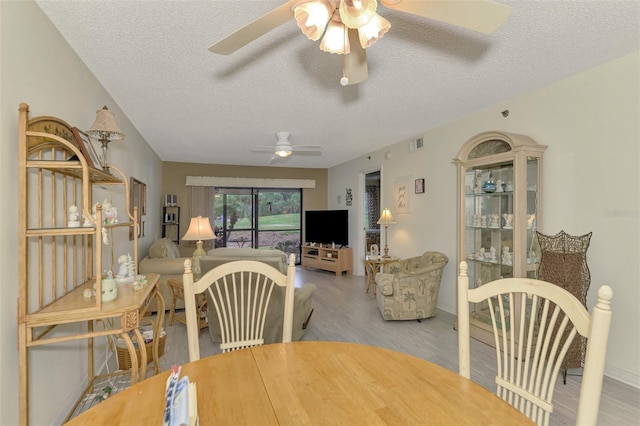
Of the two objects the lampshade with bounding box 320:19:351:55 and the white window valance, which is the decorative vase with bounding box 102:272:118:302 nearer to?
the lampshade with bounding box 320:19:351:55

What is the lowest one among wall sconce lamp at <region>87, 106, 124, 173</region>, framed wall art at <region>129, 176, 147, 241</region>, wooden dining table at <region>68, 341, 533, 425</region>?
wooden dining table at <region>68, 341, 533, 425</region>

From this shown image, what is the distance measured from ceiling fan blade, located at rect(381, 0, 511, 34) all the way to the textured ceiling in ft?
1.88

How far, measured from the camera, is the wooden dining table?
0.87m

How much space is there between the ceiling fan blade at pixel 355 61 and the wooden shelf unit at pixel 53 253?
1.44 m

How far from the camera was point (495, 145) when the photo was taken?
3.15 m

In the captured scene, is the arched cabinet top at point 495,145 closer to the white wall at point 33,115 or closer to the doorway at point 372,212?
the white wall at point 33,115

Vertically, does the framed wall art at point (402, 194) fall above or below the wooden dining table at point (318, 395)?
above

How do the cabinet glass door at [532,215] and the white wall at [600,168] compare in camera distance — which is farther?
the cabinet glass door at [532,215]

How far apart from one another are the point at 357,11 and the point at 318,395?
55.3 inches

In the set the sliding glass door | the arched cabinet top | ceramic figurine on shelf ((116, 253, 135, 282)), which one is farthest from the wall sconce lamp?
the sliding glass door

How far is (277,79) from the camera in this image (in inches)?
105

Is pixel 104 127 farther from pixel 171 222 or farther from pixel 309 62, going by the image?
pixel 171 222

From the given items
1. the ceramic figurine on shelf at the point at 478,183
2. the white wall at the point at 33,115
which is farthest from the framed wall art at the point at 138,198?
the ceramic figurine on shelf at the point at 478,183

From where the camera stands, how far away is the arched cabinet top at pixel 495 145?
2.87 metres
